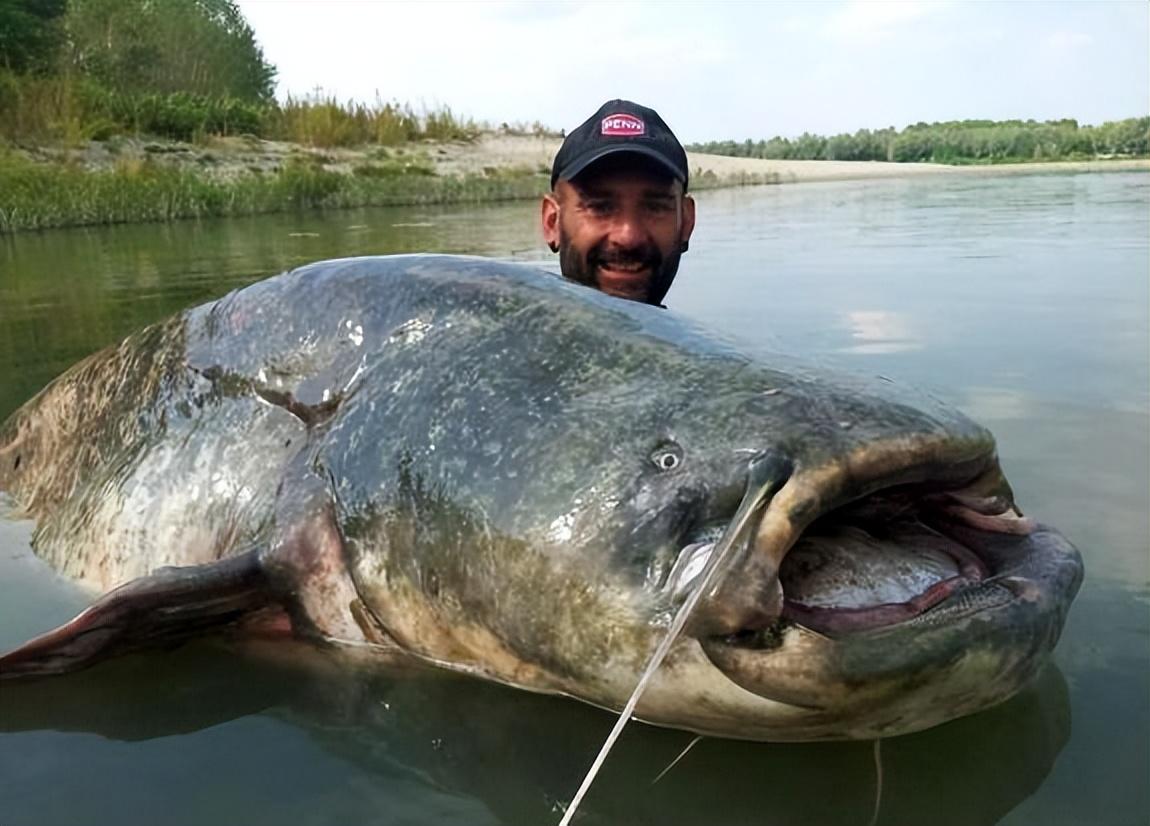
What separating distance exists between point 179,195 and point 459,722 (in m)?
16.9

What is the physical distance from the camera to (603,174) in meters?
3.69

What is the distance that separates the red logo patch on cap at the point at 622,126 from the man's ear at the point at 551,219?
40 cm

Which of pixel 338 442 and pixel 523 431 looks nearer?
pixel 523 431

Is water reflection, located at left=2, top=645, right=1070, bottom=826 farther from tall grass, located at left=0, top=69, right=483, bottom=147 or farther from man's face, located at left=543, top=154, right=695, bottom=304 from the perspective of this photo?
tall grass, located at left=0, top=69, right=483, bottom=147

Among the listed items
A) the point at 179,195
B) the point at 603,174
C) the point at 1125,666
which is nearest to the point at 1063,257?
the point at 603,174

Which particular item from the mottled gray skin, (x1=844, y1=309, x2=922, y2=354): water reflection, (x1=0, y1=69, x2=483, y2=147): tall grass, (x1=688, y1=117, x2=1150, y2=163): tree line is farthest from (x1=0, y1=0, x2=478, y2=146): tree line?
(x1=688, y1=117, x2=1150, y2=163): tree line

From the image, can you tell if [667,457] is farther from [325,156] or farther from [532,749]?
[325,156]

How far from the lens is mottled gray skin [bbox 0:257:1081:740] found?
160 centimetres

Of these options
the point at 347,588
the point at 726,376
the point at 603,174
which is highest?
the point at 603,174

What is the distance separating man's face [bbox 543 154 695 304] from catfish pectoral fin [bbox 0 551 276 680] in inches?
76.2

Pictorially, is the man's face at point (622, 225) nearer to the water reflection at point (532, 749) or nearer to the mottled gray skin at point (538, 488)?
the mottled gray skin at point (538, 488)

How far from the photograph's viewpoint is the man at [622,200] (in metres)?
3.62

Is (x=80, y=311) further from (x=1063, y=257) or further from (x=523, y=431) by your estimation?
(x=1063, y=257)

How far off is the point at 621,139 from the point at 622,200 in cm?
24
